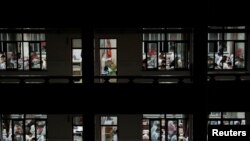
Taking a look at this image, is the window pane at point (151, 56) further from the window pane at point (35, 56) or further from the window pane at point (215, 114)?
the window pane at point (35, 56)

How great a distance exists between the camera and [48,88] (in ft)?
39.6

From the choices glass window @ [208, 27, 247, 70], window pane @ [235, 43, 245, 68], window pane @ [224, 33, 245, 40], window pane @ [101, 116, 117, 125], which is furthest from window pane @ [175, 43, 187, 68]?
window pane @ [101, 116, 117, 125]

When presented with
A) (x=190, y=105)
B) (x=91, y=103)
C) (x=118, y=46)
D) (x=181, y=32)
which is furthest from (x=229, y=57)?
(x=91, y=103)

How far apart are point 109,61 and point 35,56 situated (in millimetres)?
2861

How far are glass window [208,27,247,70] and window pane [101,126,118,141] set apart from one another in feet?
14.3

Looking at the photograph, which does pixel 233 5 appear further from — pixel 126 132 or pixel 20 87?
pixel 126 132

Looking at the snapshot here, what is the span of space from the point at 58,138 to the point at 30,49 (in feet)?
11.7

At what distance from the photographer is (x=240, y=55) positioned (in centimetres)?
1802

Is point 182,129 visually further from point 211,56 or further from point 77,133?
point 77,133

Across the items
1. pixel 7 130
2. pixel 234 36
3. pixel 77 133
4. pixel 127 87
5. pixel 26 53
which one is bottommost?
pixel 77 133

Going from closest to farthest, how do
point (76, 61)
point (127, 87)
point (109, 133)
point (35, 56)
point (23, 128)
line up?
point (127, 87)
point (76, 61)
point (109, 133)
point (35, 56)
point (23, 128)

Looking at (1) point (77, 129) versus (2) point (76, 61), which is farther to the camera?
(1) point (77, 129)

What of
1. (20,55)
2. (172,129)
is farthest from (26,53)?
(172,129)

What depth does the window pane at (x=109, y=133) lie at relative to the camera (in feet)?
58.9
